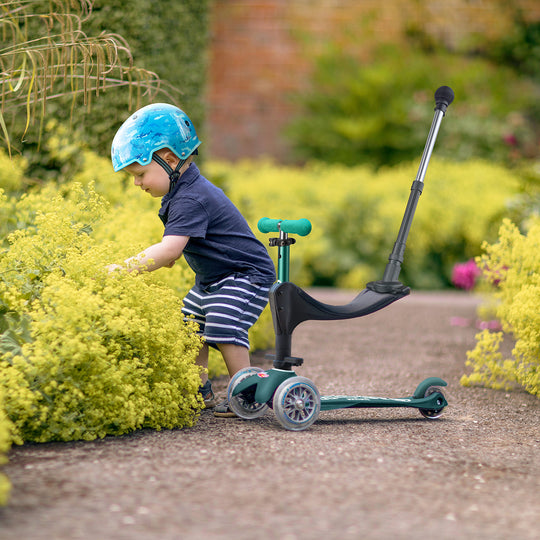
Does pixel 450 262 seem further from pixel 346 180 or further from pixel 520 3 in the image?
pixel 520 3

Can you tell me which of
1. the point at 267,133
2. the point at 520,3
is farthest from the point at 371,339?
the point at 520,3

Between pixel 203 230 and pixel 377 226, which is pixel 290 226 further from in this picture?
pixel 377 226

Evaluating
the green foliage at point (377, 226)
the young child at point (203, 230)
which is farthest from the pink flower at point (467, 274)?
the young child at point (203, 230)

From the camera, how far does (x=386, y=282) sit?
125 inches

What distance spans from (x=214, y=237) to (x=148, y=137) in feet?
1.62

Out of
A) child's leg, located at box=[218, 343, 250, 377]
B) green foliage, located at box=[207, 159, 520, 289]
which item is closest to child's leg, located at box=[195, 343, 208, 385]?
child's leg, located at box=[218, 343, 250, 377]

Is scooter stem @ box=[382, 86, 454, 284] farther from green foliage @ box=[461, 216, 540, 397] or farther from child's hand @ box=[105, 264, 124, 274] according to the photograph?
child's hand @ box=[105, 264, 124, 274]

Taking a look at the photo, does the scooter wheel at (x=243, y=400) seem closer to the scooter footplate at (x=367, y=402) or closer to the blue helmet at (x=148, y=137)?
the scooter footplate at (x=367, y=402)

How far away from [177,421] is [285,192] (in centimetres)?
547

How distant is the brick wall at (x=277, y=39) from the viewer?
1223 cm

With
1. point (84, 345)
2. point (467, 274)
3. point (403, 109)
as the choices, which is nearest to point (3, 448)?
point (84, 345)

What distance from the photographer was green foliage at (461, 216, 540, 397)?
3.57 meters

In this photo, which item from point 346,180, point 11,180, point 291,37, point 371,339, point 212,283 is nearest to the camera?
point 212,283

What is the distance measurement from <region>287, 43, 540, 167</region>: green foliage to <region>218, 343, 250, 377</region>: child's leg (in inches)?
333
